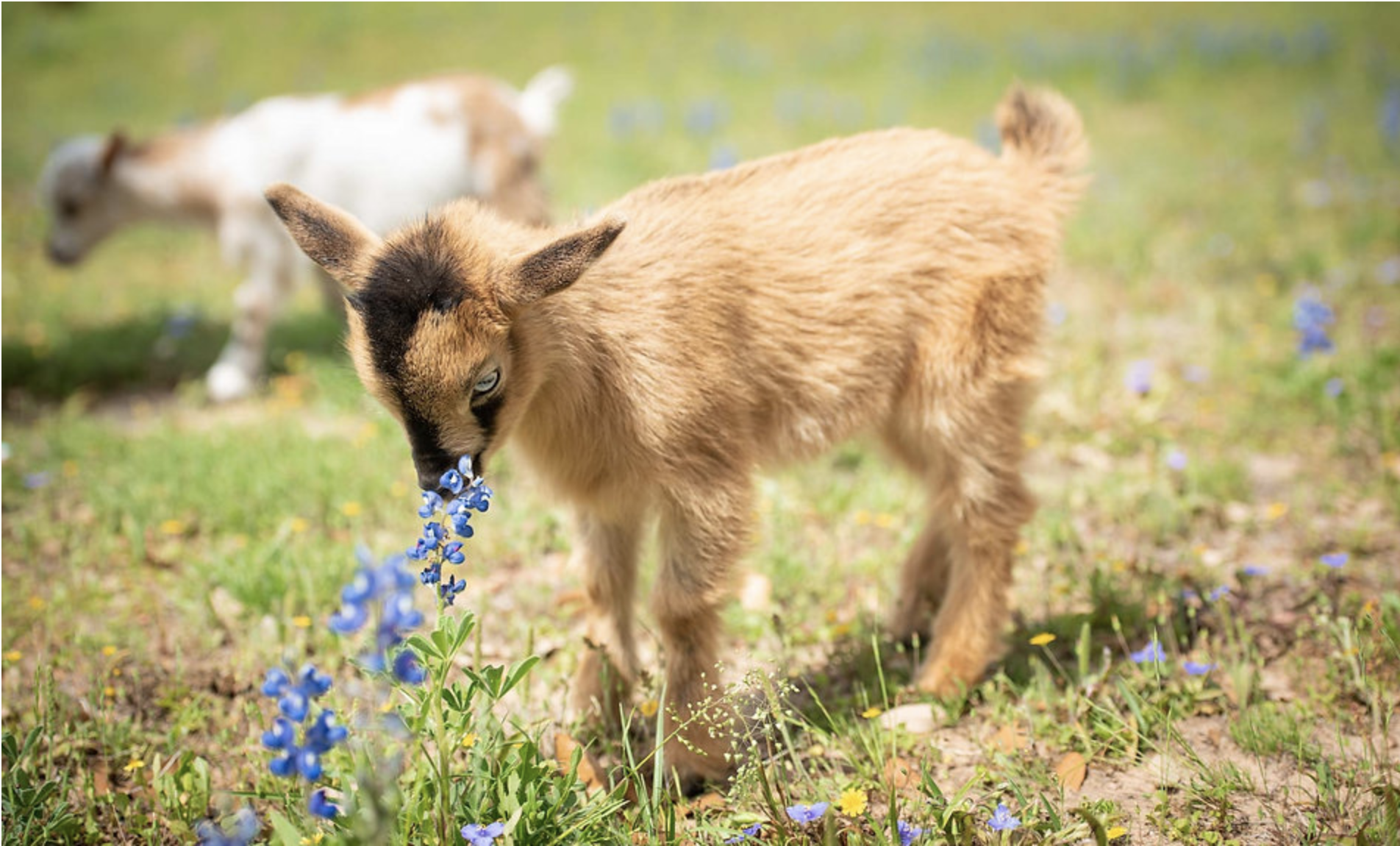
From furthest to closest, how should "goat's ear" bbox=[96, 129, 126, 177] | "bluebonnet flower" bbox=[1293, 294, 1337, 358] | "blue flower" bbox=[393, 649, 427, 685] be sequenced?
1. "goat's ear" bbox=[96, 129, 126, 177]
2. "bluebonnet flower" bbox=[1293, 294, 1337, 358]
3. "blue flower" bbox=[393, 649, 427, 685]

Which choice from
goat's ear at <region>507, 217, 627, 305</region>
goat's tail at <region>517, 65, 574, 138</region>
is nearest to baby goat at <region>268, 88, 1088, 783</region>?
goat's ear at <region>507, 217, 627, 305</region>

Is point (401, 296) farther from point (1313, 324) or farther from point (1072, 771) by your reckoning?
point (1313, 324)

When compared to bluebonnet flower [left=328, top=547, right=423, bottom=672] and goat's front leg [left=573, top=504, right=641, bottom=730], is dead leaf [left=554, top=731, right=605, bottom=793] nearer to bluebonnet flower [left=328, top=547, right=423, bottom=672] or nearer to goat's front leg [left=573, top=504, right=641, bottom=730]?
goat's front leg [left=573, top=504, right=641, bottom=730]

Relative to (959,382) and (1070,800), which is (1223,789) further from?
(959,382)

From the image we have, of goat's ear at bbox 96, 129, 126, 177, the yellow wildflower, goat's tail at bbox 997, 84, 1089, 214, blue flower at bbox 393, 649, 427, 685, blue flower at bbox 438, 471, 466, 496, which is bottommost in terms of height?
the yellow wildflower

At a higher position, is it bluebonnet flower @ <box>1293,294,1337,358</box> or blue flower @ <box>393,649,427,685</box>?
blue flower @ <box>393,649,427,685</box>

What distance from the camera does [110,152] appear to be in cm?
746

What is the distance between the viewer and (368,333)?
2.66 meters

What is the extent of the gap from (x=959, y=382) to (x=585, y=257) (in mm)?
1392

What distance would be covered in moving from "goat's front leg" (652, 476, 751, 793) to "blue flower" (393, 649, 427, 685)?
3.91ft

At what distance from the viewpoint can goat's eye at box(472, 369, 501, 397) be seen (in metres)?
2.75

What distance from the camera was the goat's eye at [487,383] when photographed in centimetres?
275

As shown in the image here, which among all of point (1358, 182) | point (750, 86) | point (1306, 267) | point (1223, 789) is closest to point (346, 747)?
point (1223, 789)

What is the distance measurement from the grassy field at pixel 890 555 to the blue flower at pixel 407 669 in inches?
16.5
